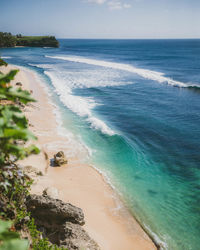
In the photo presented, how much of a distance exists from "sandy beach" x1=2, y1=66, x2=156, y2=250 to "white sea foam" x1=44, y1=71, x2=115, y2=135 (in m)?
3.31

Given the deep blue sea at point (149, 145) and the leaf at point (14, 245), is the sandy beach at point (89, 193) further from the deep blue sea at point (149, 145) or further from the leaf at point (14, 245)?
the leaf at point (14, 245)

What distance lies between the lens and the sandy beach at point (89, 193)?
8477 mm

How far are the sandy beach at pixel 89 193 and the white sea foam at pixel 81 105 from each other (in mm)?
3308

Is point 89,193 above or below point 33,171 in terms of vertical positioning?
below

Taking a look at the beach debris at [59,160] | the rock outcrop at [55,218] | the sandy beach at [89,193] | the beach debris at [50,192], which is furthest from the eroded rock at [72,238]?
the beach debris at [59,160]

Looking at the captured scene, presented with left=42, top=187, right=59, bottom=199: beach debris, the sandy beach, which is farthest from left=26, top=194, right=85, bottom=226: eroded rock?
left=42, top=187, right=59, bottom=199: beach debris

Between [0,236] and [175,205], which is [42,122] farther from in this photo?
[0,236]

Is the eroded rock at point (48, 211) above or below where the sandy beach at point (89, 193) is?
above

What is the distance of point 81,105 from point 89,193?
14909mm

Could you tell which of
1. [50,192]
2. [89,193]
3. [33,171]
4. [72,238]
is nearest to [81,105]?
[33,171]

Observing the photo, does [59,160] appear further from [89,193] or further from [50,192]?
[50,192]

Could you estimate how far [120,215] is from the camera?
9.72m

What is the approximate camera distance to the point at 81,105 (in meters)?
24.5

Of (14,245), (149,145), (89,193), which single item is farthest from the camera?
(149,145)
